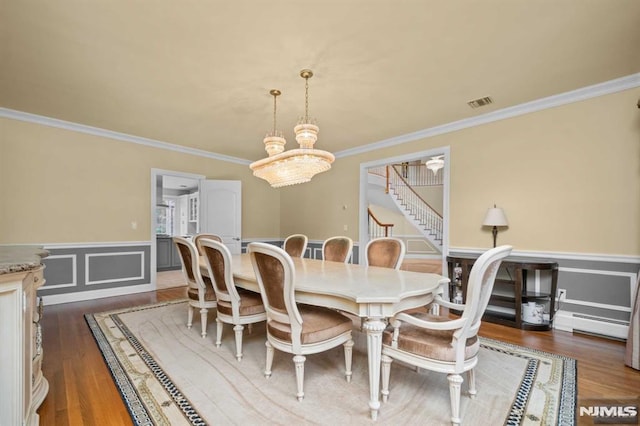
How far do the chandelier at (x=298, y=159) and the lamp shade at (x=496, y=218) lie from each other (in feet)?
6.69

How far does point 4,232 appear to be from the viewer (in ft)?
12.0

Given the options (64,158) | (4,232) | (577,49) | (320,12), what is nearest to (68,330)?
(4,232)

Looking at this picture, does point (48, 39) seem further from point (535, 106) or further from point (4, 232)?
point (535, 106)

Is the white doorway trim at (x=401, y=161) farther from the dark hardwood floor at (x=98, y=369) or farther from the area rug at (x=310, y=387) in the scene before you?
the area rug at (x=310, y=387)

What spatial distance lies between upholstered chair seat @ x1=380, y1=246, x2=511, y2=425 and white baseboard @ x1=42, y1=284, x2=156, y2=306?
440 cm

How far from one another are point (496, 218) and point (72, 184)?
561cm

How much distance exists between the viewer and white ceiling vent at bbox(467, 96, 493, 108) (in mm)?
3242

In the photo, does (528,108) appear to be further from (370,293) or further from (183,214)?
(183,214)

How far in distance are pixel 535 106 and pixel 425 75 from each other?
5.13ft

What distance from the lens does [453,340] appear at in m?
1.61

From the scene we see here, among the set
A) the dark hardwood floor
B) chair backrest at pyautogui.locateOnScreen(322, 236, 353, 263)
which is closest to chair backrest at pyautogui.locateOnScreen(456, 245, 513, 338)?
the dark hardwood floor

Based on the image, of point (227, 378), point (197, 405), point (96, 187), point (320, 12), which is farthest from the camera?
point (96, 187)

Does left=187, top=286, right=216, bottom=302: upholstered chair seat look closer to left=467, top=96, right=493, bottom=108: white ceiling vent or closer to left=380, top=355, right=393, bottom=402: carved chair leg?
left=380, top=355, right=393, bottom=402: carved chair leg

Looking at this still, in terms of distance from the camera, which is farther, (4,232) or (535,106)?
(4,232)
